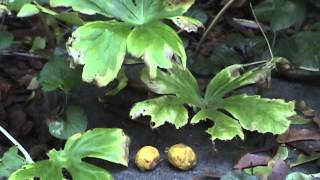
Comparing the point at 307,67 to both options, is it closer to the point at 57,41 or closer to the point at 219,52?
the point at 219,52

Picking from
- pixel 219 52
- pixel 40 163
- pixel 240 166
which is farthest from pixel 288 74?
pixel 40 163

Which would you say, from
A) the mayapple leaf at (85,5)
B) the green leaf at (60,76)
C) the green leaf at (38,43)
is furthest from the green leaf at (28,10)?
the green leaf at (38,43)

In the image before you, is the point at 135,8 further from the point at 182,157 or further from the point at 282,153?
the point at 282,153

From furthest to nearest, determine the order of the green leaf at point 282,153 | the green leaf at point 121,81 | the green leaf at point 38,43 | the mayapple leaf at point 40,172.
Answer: the green leaf at point 38,43 < the green leaf at point 121,81 < the green leaf at point 282,153 < the mayapple leaf at point 40,172

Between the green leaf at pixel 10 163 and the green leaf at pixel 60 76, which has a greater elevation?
the green leaf at pixel 60 76

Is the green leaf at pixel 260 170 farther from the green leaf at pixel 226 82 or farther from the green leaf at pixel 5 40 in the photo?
the green leaf at pixel 5 40

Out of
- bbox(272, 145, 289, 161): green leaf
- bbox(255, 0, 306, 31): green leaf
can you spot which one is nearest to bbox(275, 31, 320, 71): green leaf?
bbox(255, 0, 306, 31): green leaf

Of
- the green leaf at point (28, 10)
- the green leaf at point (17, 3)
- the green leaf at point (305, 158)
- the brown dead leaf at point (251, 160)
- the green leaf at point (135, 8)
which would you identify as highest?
the green leaf at point (28, 10)
